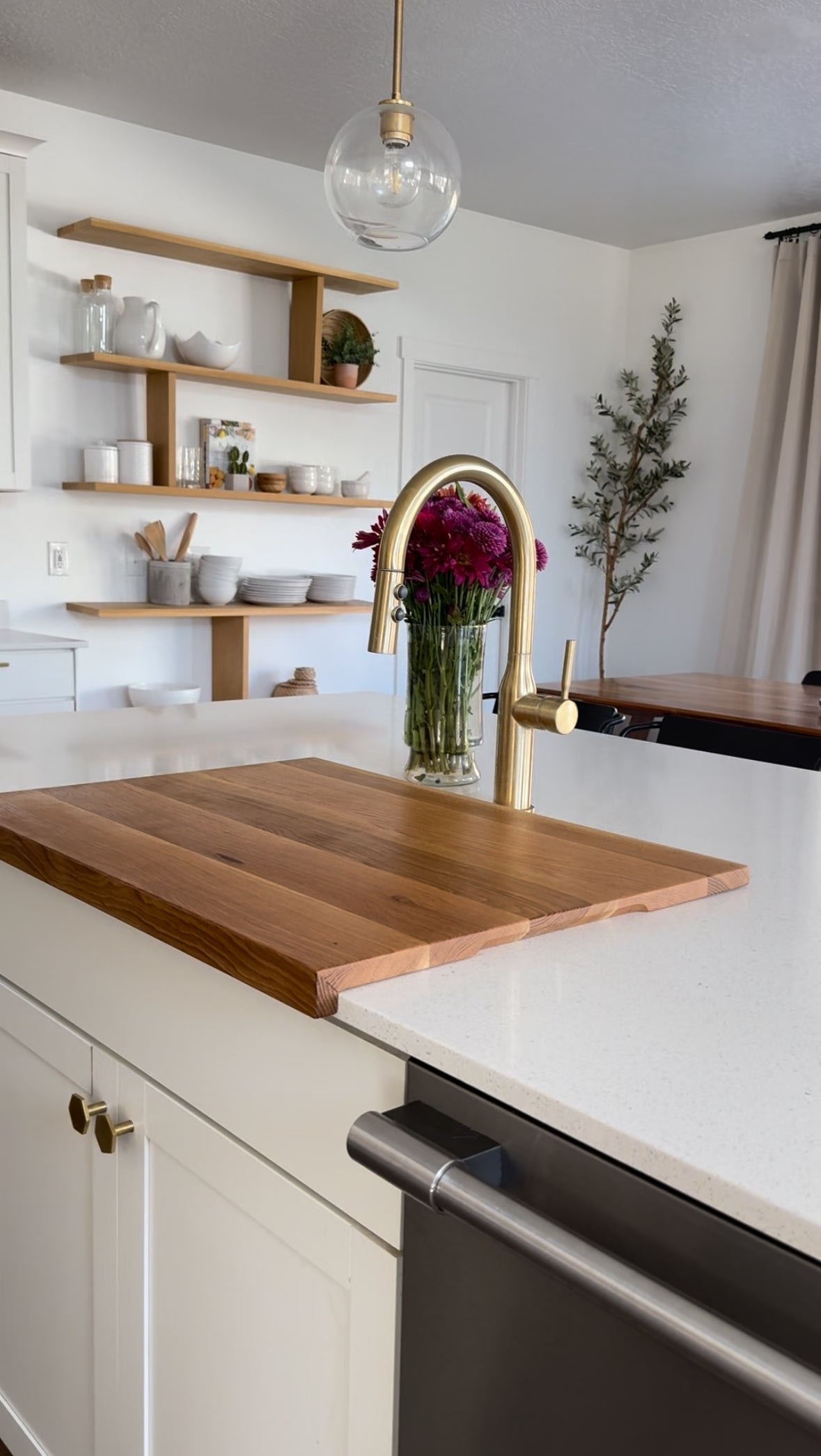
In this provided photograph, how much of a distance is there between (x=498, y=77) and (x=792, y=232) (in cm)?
194

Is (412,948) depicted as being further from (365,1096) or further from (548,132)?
(548,132)

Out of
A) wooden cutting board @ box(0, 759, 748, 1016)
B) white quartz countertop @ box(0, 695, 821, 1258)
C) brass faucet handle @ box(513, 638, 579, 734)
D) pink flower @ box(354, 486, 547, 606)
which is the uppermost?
pink flower @ box(354, 486, 547, 606)

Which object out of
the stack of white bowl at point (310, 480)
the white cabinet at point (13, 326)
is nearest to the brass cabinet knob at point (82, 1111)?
the white cabinet at point (13, 326)

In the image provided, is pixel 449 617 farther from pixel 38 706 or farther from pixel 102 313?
pixel 102 313

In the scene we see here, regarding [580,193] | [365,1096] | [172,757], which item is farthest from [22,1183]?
[580,193]

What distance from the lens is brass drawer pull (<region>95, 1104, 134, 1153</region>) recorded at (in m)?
1.10

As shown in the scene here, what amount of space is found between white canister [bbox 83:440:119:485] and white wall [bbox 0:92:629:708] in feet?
0.42

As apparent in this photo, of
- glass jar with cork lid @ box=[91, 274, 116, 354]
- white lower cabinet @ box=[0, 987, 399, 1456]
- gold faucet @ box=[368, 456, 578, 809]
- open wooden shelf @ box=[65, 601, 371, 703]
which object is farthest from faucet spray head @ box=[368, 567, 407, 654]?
glass jar with cork lid @ box=[91, 274, 116, 354]

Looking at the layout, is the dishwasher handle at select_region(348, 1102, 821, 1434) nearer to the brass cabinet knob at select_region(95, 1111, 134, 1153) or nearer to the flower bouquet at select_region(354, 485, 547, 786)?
the brass cabinet knob at select_region(95, 1111, 134, 1153)

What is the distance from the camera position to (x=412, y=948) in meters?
0.81

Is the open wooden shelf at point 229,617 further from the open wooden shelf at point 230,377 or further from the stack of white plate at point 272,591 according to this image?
the open wooden shelf at point 230,377

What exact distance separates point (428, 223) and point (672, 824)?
3.65 feet

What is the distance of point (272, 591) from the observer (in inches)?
168

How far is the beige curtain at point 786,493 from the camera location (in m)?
4.89
